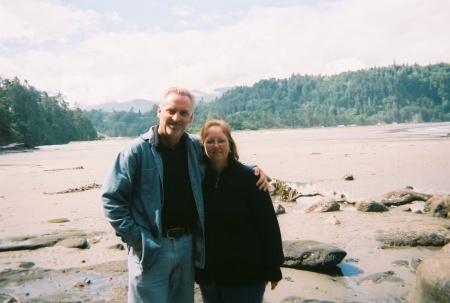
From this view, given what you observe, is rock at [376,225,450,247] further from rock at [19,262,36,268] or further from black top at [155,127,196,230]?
rock at [19,262,36,268]

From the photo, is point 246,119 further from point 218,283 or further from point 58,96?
point 218,283

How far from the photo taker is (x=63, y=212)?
1214 cm

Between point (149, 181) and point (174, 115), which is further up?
point (174, 115)

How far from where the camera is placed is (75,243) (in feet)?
26.6

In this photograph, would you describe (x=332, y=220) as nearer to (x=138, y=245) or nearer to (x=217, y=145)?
(x=217, y=145)

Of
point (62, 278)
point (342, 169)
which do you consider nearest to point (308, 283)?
point (62, 278)

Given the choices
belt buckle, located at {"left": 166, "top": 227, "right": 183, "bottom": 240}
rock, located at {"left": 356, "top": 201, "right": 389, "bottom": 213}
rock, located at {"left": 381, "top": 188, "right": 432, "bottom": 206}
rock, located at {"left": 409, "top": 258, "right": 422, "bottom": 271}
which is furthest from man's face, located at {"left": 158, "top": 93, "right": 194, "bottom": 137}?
rock, located at {"left": 381, "top": 188, "right": 432, "bottom": 206}

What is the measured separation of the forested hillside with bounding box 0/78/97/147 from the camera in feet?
237

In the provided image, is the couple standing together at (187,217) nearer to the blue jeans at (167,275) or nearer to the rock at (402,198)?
the blue jeans at (167,275)

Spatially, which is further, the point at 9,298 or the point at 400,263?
the point at 400,263

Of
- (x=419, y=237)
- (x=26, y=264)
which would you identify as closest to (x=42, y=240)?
(x=26, y=264)

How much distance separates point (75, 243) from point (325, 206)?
285 inches

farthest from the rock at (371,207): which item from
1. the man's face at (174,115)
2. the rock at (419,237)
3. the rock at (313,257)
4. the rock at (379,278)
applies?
the man's face at (174,115)

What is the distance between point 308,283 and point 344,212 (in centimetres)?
554
